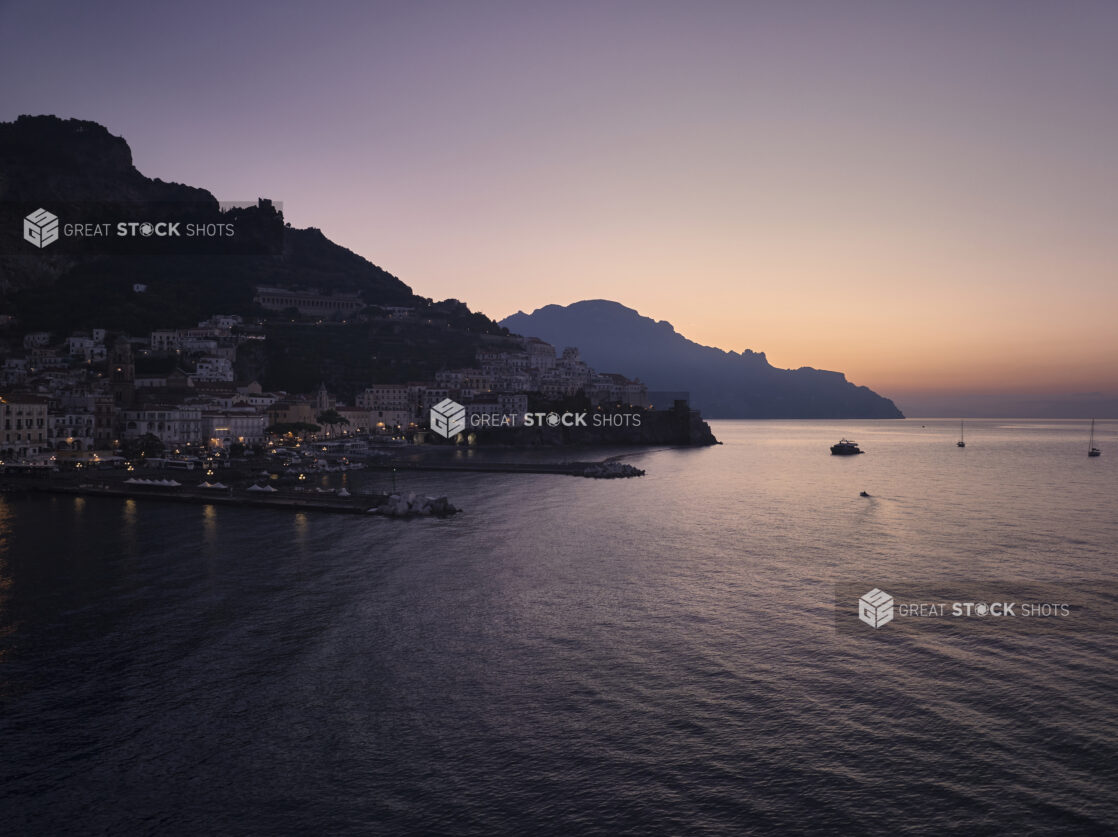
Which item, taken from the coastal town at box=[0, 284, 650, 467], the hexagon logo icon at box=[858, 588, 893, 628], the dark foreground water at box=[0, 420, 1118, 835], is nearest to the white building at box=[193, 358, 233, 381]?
the coastal town at box=[0, 284, 650, 467]

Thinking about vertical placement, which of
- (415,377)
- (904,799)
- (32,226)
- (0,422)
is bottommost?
(904,799)

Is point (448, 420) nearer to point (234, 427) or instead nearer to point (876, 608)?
point (234, 427)

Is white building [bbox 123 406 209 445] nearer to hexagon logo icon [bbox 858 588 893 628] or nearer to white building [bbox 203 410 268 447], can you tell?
white building [bbox 203 410 268 447]

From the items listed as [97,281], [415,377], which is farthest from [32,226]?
[415,377]

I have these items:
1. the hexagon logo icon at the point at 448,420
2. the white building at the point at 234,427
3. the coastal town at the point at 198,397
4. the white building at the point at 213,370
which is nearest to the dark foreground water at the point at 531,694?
the coastal town at the point at 198,397

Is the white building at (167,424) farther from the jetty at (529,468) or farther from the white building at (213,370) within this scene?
the white building at (213,370)

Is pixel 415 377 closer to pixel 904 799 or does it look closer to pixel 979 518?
pixel 979 518
